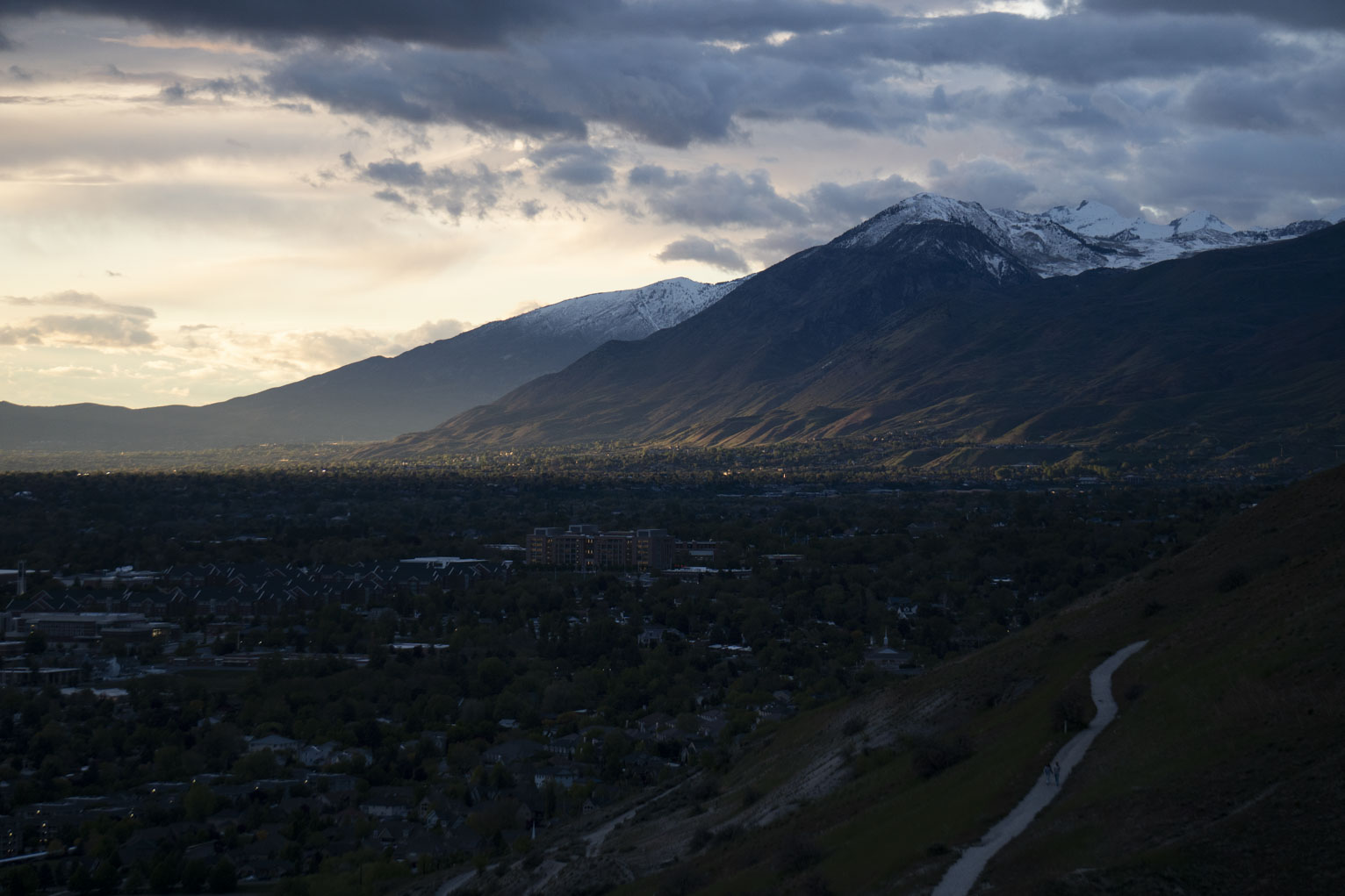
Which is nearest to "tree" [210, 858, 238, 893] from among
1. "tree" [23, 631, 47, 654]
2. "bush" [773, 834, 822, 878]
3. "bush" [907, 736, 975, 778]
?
"bush" [773, 834, 822, 878]

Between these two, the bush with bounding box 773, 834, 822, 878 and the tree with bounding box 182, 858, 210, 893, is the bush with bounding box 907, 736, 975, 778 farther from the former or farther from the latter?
the tree with bounding box 182, 858, 210, 893

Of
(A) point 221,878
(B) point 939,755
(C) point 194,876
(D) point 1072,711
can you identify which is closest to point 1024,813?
(D) point 1072,711

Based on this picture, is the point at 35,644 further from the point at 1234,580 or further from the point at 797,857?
the point at 1234,580

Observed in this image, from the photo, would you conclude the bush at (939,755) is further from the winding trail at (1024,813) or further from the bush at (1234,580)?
the bush at (1234,580)

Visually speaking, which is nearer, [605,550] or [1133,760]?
[1133,760]

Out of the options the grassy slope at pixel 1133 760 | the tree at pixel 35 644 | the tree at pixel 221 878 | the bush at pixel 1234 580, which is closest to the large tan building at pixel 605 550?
the tree at pixel 35 644
